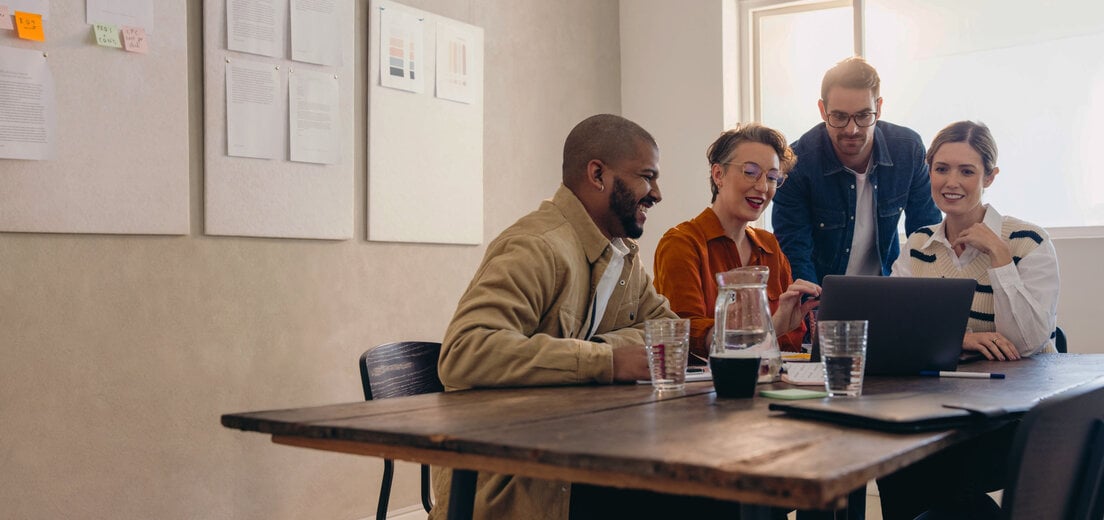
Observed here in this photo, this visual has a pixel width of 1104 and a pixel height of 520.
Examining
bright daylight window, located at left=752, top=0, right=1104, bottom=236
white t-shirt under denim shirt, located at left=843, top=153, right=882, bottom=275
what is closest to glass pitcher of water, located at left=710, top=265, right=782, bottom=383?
white t-shirt under denim shirt, located at left=843, top=153, right=882, bottom=275

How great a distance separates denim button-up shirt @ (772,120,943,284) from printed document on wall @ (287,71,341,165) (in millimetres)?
1542

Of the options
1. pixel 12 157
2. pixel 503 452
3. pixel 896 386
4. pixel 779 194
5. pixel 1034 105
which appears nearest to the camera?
pixel 503 452

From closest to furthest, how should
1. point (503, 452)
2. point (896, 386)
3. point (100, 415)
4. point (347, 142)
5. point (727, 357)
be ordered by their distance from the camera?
point (503, 452) → point (727, 357) → point (896, 386) → point (100, 415) → point (347, 142)

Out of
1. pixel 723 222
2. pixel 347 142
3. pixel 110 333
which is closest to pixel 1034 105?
pixel 723 222

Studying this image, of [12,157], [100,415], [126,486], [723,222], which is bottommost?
[126,486]

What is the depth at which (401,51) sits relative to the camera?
3818mm

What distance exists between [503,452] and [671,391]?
0.60 m

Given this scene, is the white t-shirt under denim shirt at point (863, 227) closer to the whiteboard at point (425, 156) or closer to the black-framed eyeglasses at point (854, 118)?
the black-framed eyeglasses at point (854, 118)

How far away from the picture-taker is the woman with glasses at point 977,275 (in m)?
2.28

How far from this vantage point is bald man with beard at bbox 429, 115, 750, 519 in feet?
5.56

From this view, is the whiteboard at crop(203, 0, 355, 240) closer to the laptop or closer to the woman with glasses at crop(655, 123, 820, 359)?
the woman with glasses at crop(655, 123, 820, 359)

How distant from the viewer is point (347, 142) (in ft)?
11.8

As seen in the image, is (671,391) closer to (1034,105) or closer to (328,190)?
(328,190)

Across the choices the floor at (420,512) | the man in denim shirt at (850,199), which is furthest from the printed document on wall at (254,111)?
the man in denim shirt at (850,199)
